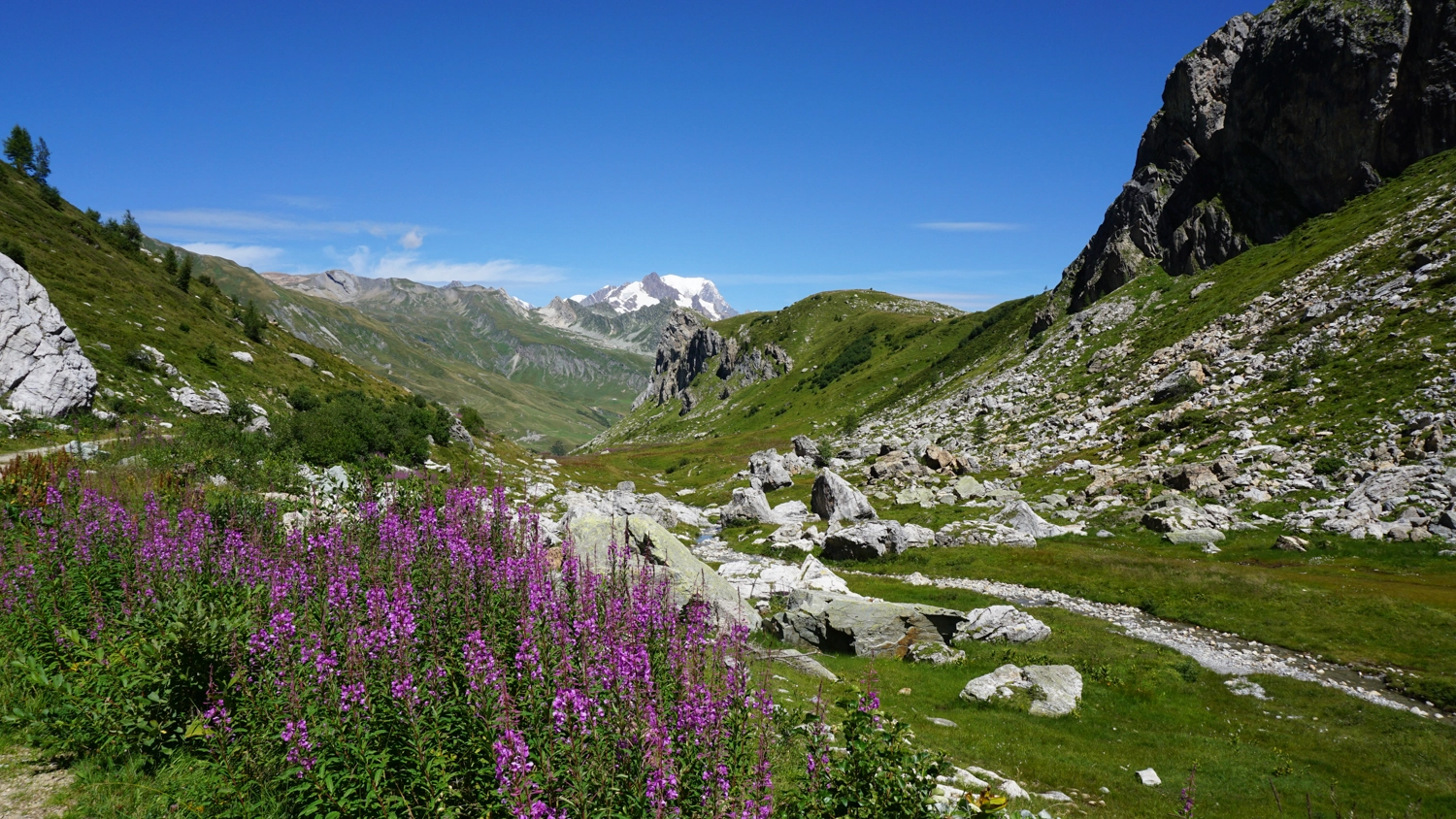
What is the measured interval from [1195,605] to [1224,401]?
34.8 meters

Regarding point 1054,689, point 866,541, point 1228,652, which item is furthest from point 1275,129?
point 1054,689

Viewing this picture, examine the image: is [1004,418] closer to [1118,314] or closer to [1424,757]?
[1118,314]

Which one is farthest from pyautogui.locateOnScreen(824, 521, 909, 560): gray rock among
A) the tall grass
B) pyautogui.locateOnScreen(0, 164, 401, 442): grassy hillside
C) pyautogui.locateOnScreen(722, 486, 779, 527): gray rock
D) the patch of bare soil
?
pyautogui.locateOnScreen(0, 164, 401, 442): grassy hillside

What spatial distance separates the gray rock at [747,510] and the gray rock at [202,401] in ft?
145

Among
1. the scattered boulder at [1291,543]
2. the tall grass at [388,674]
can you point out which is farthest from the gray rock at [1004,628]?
the tall grass at [388,674]

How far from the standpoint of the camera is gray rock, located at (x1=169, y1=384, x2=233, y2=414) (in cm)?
4888

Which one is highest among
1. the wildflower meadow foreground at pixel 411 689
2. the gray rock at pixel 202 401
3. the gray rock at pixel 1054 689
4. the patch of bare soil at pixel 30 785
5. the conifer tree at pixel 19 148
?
the conifer tree at pixel 19 148

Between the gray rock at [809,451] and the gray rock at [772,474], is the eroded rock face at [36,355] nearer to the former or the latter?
the gray rock at [772,474]

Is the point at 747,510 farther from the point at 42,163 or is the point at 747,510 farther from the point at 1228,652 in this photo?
the point at 42,163

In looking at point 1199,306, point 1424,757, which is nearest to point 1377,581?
point 1424,757

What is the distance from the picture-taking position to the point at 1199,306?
267ft

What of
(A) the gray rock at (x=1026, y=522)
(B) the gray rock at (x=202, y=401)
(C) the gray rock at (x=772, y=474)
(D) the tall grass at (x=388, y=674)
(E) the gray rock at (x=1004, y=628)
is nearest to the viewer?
(D) the tall grass at (x=388, y=674)

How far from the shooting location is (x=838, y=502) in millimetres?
59125

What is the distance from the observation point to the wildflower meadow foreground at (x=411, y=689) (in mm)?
6910
